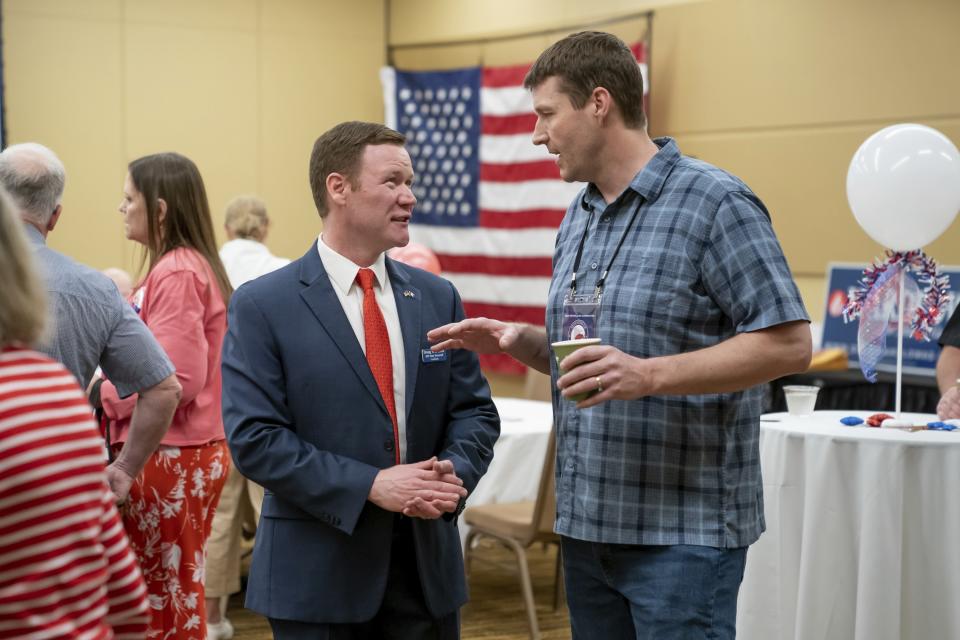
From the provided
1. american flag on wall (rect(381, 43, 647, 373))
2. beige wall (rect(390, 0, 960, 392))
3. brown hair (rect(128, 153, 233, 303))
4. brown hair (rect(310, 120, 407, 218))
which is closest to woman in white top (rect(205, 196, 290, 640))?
brown hair (rect(128, 153, 233, 303))

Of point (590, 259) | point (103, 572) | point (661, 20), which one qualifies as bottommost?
point (103, 572)

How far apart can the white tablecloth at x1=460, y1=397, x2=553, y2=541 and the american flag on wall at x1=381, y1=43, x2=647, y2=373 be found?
3.38m

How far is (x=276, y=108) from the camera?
9359 mm

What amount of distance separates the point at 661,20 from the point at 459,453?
592 centimetres

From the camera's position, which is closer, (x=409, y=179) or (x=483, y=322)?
(x=483, y=322)

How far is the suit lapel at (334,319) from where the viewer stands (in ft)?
7.19

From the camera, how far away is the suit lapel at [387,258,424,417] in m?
2.26

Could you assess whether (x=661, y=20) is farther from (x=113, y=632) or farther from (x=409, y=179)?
(x=113, y=632)

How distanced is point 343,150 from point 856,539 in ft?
6.46

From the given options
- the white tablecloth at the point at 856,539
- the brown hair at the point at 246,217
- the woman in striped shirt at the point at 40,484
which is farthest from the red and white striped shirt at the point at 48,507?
the brown hair at the point at 246,217

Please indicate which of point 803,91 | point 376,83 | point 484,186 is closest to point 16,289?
point 803,91

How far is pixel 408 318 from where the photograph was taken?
2314mm

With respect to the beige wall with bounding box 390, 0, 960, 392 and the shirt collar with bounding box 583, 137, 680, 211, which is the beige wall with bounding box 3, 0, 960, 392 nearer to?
the beige wall with bounding box 390, 0, 960, 392

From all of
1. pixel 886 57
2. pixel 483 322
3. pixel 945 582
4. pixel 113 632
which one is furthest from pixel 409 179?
pixel 886 57
